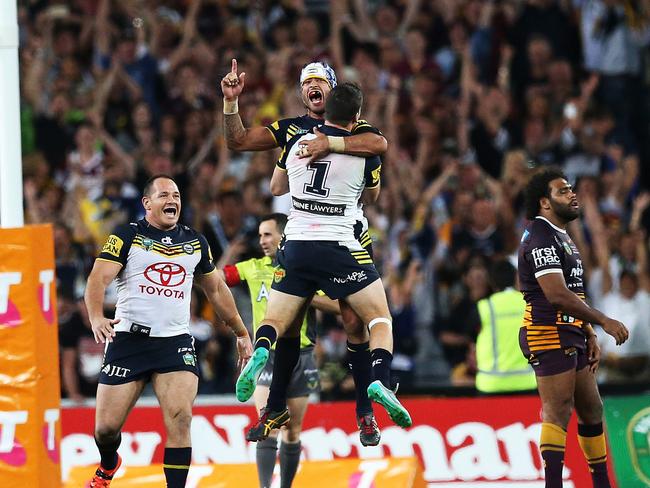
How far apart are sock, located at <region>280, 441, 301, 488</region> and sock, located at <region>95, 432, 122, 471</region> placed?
1.81m

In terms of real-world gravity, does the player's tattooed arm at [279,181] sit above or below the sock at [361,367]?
above

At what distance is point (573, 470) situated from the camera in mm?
13539

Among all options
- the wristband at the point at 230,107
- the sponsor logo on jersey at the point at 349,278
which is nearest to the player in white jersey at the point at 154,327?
the wristband at the point at 230,107

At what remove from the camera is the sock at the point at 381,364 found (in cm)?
966

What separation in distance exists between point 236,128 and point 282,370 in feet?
6.29

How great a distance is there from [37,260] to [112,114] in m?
10.8

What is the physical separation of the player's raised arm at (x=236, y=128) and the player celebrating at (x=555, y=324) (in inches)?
88.1

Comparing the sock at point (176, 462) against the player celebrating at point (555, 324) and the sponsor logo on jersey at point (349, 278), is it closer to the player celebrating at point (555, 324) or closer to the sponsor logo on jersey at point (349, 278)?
the sponsor logo on jersey at point (349, 278)

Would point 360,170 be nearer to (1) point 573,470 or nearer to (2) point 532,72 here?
(1) point 573,470

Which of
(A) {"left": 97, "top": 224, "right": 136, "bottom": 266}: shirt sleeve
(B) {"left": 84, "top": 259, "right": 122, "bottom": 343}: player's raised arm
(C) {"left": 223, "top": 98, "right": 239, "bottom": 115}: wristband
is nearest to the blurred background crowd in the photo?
(A) {"left": 97, "top": 224, "right": 136, "bottom": 266}: shirt sleeve

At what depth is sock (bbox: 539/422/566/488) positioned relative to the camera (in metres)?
10.6

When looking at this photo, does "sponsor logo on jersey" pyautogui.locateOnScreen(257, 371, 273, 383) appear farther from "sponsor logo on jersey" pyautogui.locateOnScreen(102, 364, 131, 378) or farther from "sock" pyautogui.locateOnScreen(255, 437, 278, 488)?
"sponsor logo on jersey" pyautogui.locateOnScreen(102, 364, 131, 378)

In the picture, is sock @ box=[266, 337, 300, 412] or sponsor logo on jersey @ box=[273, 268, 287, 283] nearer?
sponsor logo on jersey @ box=[273, 268, 287, 283]

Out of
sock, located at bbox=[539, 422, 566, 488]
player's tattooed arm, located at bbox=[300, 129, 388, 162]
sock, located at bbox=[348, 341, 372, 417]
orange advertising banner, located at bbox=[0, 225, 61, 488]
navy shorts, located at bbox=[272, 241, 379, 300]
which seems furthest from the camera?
sock, located at bbox=[539, 422, 566, 488]
